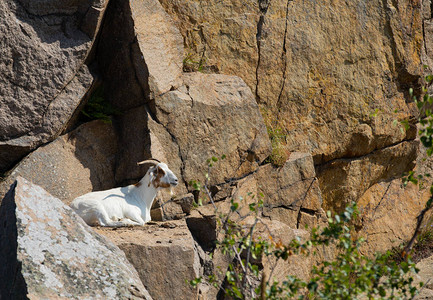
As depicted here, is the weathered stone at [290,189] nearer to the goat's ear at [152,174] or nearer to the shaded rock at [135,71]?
the shaded rock at [135,71]

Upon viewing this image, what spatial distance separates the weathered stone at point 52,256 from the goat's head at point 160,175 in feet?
8.60

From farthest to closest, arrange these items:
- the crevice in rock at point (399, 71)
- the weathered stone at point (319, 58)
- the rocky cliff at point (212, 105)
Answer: the crevice in rock at point (399, 71) → the weathered stone at point (319, 58) → the rocky cliff at point (212, 105)

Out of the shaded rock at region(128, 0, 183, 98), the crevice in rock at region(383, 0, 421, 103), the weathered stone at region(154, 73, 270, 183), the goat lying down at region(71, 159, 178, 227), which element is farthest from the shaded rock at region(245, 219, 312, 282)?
the crevice in rock at region(383, 0, 421, 103)

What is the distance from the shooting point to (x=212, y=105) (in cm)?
902

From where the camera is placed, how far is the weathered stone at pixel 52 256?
15.2ft

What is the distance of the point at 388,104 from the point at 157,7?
5.37m

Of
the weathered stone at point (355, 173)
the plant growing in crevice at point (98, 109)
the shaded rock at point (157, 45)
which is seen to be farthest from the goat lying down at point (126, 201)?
the weathered stone at point (355, 173)

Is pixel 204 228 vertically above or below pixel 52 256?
below

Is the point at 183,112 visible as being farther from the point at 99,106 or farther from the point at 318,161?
the point at 318,161

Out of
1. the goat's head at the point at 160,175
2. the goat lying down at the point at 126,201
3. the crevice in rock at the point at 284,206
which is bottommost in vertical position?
the crevice in rock at the point at 284,206

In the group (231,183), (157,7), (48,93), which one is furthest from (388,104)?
(48,93)

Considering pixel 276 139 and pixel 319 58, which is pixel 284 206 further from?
pixel 319 58

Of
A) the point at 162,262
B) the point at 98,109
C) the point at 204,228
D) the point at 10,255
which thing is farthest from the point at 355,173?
the point at 10,255

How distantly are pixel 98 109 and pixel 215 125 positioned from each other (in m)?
1.84
